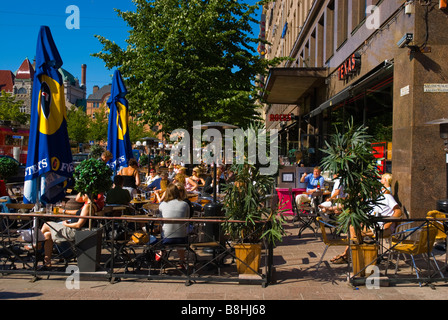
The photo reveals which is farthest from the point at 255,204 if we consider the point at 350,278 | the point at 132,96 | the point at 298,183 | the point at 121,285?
the point at 132,96

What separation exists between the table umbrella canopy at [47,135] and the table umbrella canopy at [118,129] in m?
4.40

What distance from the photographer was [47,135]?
6430 mm

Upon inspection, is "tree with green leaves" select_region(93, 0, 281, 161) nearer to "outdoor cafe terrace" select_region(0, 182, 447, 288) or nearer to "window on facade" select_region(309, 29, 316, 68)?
"window on facade" select_region(309, 29, 316, 68)

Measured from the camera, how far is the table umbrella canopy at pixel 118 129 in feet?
36.9

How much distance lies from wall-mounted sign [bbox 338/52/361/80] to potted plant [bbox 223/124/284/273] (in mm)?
8027

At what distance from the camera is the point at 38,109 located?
648 cm

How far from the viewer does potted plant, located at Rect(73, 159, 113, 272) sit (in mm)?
5754

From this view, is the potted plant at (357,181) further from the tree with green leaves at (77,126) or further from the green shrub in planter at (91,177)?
the tree with green leaves at (77,126)

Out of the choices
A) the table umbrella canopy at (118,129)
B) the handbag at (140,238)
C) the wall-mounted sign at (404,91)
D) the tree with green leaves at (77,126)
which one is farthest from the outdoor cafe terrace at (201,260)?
the tree with green leaves at (77,126)

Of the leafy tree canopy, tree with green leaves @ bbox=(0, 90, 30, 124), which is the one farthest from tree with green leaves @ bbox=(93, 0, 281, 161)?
tree with green leaves @ bbox=(0, 90, 30, 124)

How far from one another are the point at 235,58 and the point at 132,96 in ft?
16.0

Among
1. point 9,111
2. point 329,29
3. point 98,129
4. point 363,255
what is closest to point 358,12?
point 329,29

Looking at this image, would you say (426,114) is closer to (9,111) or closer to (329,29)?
(329,29)

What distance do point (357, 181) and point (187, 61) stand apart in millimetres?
12310
